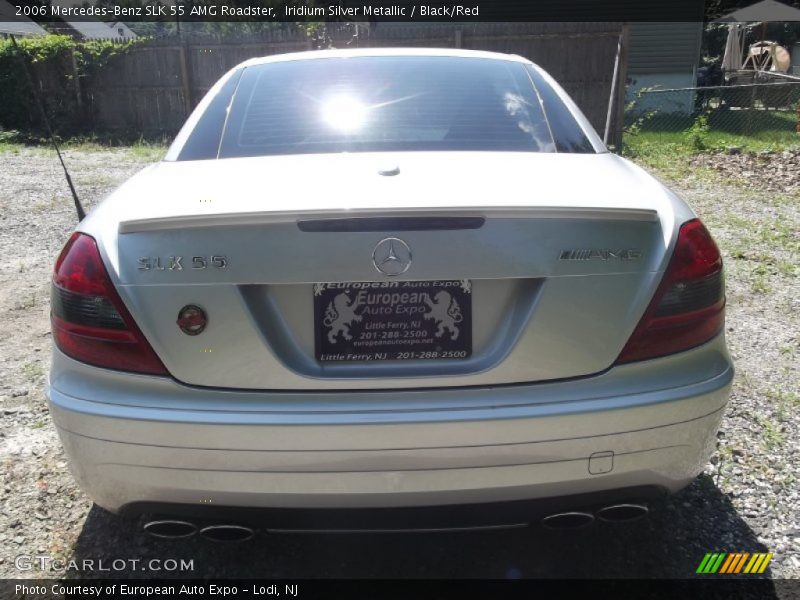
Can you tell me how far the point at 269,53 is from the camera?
1430 centimetres

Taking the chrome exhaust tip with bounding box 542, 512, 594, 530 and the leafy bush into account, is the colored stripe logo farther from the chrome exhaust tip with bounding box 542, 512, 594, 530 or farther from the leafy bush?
the leafy bush

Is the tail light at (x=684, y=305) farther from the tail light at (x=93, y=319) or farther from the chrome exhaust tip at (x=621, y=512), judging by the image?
the tail light at (x=93, y=319)

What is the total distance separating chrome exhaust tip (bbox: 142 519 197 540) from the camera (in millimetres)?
2025

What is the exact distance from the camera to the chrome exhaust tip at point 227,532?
2006 millimetres

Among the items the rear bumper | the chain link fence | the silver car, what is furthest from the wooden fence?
the rear bumper

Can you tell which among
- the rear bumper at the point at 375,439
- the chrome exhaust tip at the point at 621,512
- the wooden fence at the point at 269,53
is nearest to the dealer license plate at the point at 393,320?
the rear bumper at the point at 375,439

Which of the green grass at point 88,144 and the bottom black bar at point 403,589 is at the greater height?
the bottom black bar at point 403,589

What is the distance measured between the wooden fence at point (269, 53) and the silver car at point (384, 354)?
35.6 feet

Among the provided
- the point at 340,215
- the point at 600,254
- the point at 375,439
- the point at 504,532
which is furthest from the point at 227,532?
the point at 600,254

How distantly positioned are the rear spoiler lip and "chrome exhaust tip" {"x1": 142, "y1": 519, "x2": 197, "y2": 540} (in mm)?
814

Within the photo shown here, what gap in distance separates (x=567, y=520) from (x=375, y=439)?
617mm

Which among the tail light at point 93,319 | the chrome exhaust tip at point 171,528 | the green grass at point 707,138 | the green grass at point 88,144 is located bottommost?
the green grass at point 88,144

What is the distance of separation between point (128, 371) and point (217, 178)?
2.09 feet

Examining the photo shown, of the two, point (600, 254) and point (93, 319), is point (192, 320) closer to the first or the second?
point (93, 319)
